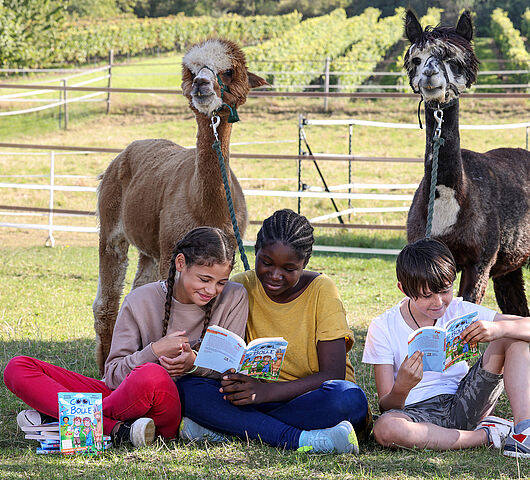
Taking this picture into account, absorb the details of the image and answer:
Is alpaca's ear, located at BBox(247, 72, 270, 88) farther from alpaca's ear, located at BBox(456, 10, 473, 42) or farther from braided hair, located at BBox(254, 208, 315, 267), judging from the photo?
braided hair, located at BBox(254, 208, 315, 267)

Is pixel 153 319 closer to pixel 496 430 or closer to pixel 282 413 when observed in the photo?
pixel 282 413

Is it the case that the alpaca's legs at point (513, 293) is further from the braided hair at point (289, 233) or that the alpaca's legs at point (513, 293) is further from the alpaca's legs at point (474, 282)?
the braided hair at point (289, 233)

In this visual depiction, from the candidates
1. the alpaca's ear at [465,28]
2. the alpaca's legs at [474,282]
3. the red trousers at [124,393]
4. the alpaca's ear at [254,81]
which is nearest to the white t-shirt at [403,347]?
the red trousers at [124,393]

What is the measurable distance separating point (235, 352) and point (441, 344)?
0.84 m

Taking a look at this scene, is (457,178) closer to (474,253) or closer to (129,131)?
(474,253)

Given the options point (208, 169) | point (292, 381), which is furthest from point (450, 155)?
point (292, 381)

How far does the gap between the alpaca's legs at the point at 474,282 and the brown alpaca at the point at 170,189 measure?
1.42 meters

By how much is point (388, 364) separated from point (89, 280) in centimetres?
594

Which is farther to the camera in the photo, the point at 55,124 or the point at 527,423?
the point at 55,124

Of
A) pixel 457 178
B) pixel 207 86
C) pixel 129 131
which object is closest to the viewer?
pixel 207 86

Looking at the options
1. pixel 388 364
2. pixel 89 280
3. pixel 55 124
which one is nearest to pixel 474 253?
pixel 388 364

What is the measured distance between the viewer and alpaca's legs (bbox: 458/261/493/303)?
462cm

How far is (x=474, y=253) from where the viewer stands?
182 inches

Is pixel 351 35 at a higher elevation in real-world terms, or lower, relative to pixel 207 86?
higher
